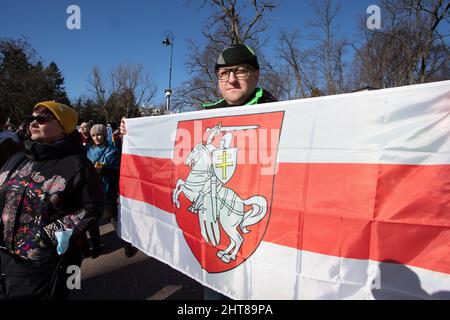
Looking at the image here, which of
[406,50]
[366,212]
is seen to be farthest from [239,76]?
[406,50]

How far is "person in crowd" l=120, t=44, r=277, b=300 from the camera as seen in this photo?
2082mm

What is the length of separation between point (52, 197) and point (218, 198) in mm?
1116

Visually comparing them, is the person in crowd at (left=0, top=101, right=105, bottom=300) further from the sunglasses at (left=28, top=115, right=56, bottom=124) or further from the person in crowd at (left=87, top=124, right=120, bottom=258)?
the person in crowd at (left=87, top=124, right=120, bottom=258)

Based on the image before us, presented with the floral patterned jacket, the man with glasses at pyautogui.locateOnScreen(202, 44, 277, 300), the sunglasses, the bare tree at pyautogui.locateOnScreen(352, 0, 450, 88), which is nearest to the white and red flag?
the man with glasses at pyautogui.locateOnScreen(202, 44, 277, 300)

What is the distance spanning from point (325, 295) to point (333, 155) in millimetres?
798

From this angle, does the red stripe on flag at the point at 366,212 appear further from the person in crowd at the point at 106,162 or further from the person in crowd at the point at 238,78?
the person in crowd at the point at 106,162

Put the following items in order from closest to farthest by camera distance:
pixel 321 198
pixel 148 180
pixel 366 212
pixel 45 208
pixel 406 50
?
pixel 366 212, pixel 321 198, pixel 45 208, pixel 148 180, pixel 406 50

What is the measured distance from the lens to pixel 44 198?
6.14 feet

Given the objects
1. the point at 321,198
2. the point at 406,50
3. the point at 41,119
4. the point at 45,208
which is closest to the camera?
the point at 321,198

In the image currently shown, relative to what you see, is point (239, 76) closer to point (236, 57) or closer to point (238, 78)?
point (238, 78)

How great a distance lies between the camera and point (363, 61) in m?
19.5

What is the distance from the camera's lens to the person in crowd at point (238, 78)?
6.83ft

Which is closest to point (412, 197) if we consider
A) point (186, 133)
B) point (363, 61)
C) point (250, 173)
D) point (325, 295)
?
point (325, 295)

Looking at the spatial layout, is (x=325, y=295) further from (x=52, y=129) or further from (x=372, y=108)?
(x=52, y=129)
